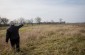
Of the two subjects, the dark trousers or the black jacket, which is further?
the dark trousers

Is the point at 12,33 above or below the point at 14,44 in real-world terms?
above

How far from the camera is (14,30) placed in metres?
8.41

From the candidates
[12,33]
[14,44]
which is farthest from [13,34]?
[14,44]

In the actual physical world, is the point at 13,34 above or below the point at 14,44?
above

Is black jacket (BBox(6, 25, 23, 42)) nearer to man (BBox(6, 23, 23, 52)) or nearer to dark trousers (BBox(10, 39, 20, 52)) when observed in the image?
man (BBox(6, 23, 23, 52))

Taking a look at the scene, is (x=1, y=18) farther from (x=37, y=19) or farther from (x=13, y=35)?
(x=13, y=35)

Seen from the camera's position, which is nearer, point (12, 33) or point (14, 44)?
point (12, 33)

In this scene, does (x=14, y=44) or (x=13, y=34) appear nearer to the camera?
(x=13, y=34)

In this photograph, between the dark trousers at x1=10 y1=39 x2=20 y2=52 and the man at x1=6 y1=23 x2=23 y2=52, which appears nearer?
the man at x1=6 y1=23 x2=23 y2=52

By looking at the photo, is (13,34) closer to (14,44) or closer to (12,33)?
(12,33)

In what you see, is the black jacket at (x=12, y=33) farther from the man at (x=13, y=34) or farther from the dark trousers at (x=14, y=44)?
the dark trousers at (x=14, y=44)

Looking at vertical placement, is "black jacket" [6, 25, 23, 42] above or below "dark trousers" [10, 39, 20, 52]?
above

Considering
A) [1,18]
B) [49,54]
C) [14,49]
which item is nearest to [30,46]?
[14,49]

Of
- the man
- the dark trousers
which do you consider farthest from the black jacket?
the dark trousers
